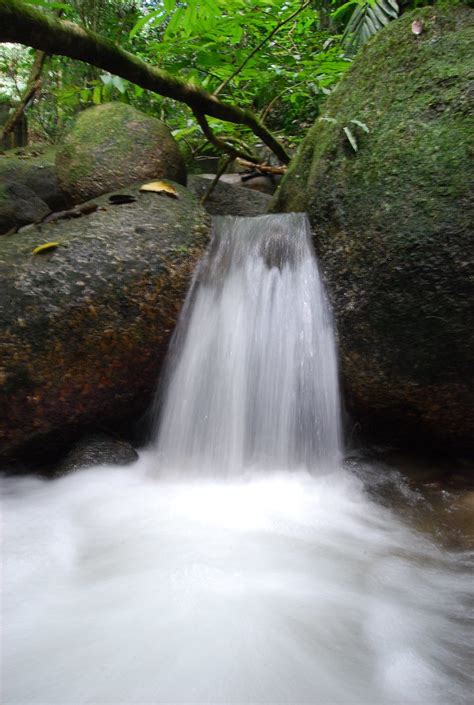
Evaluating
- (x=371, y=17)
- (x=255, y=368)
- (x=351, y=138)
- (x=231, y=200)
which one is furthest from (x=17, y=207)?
(x=371, y=17)

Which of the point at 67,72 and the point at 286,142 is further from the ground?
the point at 67,72

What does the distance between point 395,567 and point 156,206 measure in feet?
9.09

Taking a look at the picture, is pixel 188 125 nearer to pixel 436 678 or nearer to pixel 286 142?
pixel 286 142

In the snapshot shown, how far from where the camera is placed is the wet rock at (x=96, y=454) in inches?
111

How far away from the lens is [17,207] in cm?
364

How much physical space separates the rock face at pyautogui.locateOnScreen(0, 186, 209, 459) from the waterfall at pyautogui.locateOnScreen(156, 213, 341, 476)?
22cm

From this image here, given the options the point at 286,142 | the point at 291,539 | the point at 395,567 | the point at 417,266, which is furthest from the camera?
the point at 286,142

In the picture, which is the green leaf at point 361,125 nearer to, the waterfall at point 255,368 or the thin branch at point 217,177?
the waterfall at point 255,368

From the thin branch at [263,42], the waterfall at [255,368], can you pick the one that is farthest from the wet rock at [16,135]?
the waterfall at [255,368]

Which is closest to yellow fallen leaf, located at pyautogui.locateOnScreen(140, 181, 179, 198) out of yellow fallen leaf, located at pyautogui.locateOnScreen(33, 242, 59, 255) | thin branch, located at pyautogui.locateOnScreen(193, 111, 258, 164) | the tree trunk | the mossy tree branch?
the mossy tree branch

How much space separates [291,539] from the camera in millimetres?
2156

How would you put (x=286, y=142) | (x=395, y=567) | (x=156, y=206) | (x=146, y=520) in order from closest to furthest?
(x=395, y=567) → (x=146, y=520) → (x=156, y=206) → (x=286, y=142)

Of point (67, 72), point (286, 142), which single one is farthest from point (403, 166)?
point (67, 72)

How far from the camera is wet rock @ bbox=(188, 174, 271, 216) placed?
5672 mm
